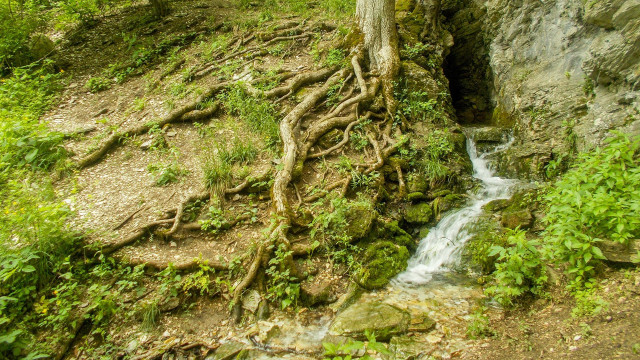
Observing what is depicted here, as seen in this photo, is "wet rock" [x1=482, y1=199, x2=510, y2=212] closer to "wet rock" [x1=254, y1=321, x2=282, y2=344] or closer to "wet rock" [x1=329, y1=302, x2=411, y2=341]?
"wet rock" [x1=329, y1=302, x2=411, y2=341]

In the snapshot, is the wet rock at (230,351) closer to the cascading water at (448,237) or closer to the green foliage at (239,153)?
the cascading water at (448,237)

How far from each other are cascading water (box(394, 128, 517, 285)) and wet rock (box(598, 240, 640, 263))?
2.04 m

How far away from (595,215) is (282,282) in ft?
Result: 12.0

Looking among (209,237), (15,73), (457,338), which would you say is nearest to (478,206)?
(457,338)

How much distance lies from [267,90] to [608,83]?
6.67 metres

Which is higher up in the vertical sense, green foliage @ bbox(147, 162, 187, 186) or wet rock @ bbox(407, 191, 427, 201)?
green foliage @ bbox(147, 162, 187, 186)

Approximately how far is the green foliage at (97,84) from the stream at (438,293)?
327 inches

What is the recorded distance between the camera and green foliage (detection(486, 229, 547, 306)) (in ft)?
11.8

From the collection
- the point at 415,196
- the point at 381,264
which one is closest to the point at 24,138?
the point at 381,264

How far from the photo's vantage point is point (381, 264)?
A: 489cm

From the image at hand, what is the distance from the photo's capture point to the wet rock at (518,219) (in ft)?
16.8

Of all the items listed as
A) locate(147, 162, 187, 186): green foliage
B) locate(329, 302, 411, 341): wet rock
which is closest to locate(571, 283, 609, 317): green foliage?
locate(329, 302, 411, 341): wet rock

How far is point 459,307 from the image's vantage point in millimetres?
4160

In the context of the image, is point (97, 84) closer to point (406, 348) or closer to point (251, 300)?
point (251, 300)
